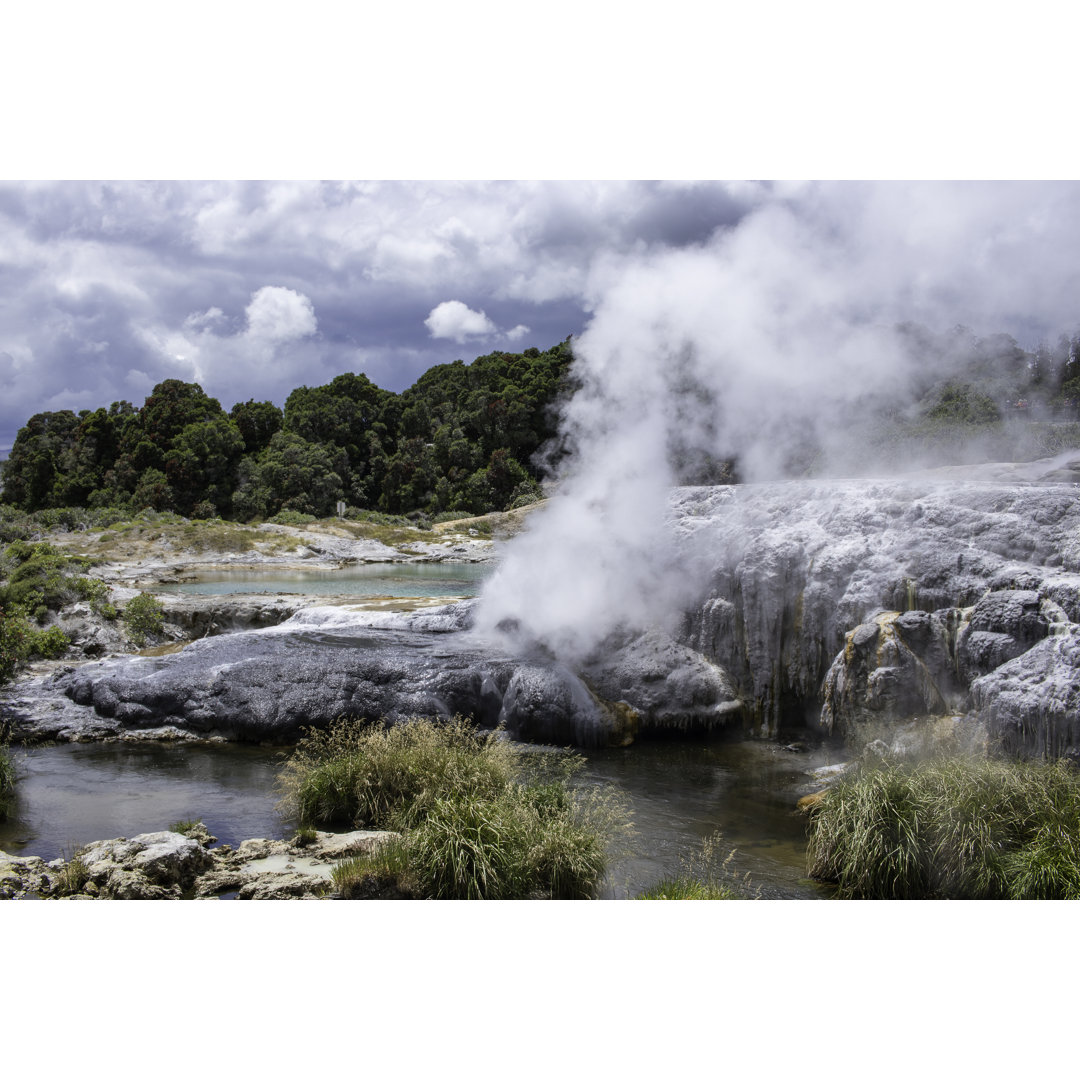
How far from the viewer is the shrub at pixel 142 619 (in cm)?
1334

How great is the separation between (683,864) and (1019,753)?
2.96 m

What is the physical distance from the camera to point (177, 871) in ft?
17.8

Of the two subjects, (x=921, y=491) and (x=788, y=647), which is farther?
(x=788, y=647)

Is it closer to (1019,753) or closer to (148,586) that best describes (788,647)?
(1019,753)

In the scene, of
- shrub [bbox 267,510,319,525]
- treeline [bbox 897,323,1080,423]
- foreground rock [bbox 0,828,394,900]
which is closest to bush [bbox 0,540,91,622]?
foreground rock [bbox 0,828,394,900]

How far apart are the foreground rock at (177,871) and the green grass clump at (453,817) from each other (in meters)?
0.42

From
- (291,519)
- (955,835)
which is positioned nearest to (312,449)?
(291,519)

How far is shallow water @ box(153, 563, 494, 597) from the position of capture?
2100 centimetres

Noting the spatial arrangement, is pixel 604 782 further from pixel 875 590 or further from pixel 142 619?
pixel 142 619

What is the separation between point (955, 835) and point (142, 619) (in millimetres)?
13079

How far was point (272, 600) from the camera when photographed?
51.2ft

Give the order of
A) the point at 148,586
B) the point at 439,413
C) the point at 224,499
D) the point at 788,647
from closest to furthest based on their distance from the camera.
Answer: the point at 788,647 < the point at 148,586 < the point at 224,499 < the point at 439,413

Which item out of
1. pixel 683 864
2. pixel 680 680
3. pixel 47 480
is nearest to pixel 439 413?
pixel 47 480

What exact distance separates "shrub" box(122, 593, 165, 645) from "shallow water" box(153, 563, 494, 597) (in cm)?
553
